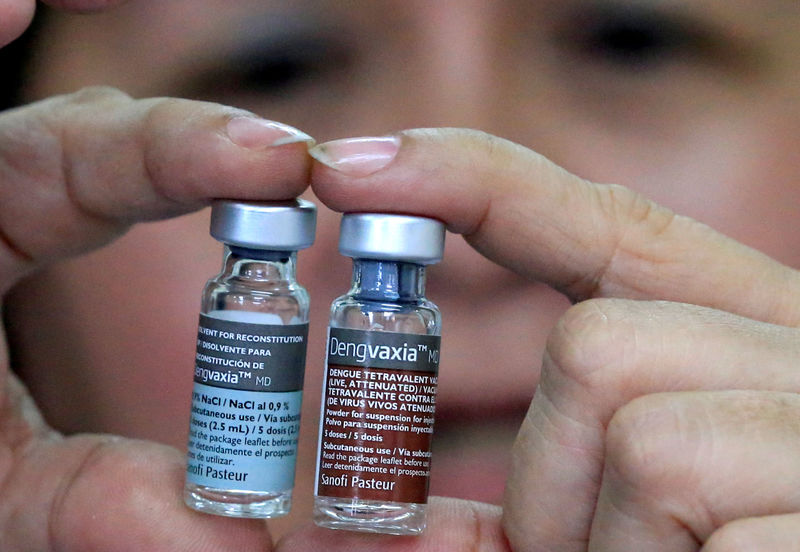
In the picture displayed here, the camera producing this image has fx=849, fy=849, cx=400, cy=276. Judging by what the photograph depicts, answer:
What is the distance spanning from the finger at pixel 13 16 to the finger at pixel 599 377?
699 mm

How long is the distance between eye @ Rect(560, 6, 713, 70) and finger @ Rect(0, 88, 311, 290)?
2.98 ft

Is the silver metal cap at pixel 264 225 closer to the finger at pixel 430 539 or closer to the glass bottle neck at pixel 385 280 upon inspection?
the glass bottle neck at pixel 385 280

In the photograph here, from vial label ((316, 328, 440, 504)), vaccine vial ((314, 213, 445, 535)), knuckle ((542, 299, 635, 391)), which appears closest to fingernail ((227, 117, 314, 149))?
vaccine vial ((314, 213, 445, 535))

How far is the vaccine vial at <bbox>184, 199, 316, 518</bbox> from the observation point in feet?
3.13

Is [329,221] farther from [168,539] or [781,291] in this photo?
[781,291]

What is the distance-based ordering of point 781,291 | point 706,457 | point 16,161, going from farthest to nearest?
point 16,161 < point 781,291 < point 706,457

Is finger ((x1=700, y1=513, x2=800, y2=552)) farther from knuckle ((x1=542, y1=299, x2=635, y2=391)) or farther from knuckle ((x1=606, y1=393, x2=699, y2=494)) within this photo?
knuckle ((x1=542, y1=299, x2=635, y2=391))

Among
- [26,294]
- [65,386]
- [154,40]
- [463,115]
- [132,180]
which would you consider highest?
[154,40]

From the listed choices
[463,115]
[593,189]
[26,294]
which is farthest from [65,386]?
[593,189]

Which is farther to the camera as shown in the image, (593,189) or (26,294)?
(26,294)

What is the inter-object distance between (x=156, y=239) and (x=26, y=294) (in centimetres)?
36

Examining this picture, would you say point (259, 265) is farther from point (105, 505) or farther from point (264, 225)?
point (105, 505)

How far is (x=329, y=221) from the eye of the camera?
162 cm

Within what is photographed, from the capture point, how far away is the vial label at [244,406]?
0.95m
